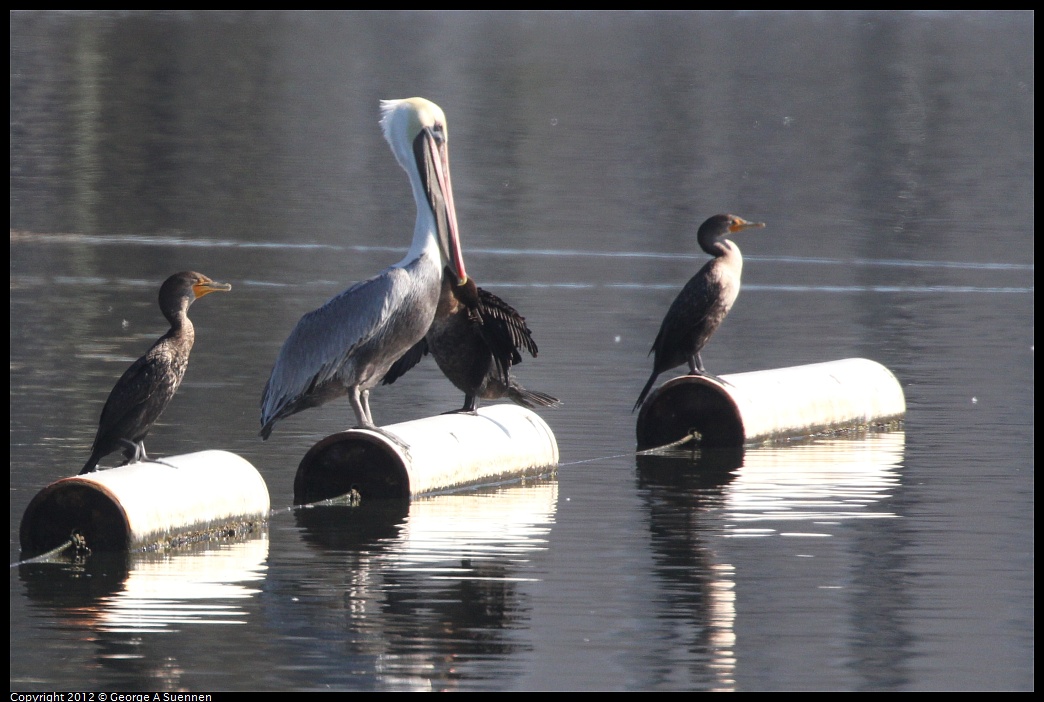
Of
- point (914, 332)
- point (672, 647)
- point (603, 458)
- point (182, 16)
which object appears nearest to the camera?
point (672, 647)

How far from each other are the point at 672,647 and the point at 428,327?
326cm

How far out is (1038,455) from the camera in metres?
13.7

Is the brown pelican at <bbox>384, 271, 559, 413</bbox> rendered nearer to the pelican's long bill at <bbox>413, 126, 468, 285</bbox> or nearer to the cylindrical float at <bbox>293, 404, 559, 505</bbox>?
the cylindrical float at <bbox>293, 404, 559, 505</bbox>

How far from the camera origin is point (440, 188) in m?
12.2

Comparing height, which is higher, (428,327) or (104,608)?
(428,327)

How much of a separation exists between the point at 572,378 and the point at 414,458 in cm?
518

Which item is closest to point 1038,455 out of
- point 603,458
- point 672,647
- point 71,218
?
point 603,458

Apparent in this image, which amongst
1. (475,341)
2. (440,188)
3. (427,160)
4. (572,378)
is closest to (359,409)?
(475,341)

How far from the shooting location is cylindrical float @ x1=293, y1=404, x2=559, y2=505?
1154 cm

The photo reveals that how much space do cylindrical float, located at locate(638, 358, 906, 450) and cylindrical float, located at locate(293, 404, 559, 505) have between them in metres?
1.53

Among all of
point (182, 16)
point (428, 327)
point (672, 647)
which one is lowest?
point (672, 647)

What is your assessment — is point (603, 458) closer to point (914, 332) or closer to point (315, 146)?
point (914, 332)

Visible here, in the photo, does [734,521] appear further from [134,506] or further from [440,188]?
[134,506]

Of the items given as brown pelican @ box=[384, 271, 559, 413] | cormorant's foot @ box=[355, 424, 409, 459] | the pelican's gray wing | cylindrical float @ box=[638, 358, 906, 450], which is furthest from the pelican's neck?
cylindrical float @ box=[638, 358, 906, 450]
